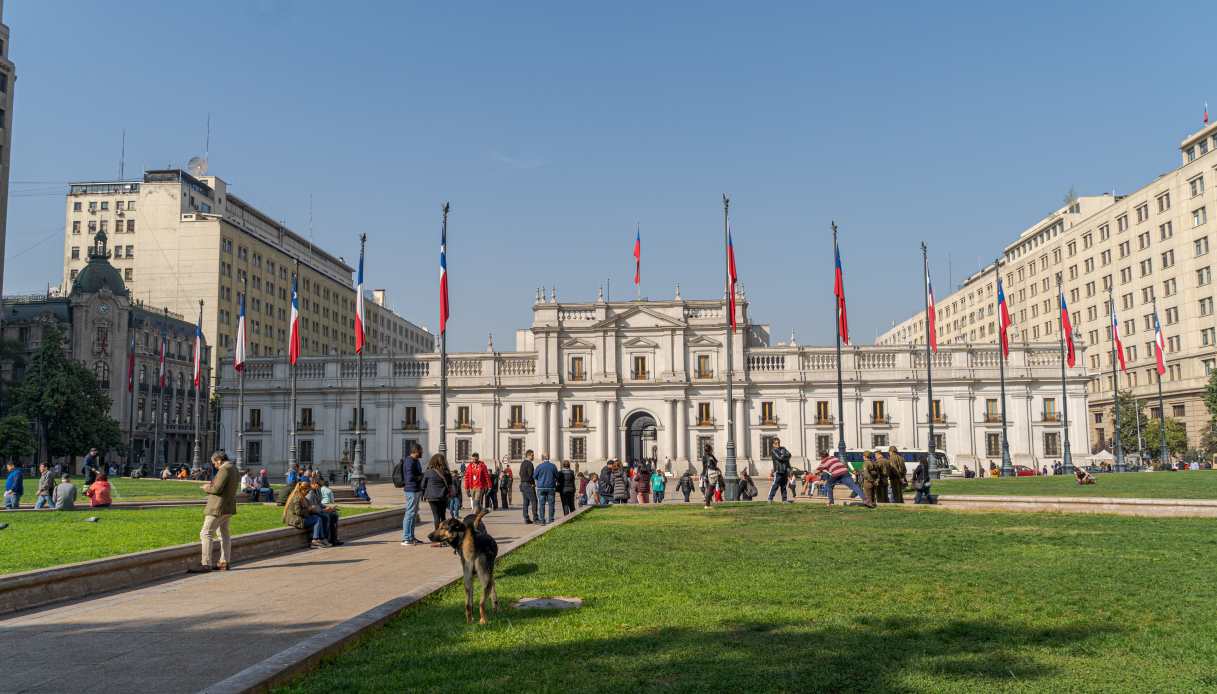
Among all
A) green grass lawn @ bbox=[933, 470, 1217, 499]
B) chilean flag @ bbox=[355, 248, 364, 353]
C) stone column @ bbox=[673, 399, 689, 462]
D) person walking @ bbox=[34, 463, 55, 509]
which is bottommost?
green grass lawn @ bbox=[933, 470, 1217, 499]

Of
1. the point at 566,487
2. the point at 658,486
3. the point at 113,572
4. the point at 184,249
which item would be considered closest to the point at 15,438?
the point at 184,249

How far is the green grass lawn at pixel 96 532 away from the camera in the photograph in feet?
43.4

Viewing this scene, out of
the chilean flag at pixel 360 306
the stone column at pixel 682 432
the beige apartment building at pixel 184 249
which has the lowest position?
the stone column at pixel 682 432

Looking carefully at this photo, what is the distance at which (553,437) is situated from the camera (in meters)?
69.4

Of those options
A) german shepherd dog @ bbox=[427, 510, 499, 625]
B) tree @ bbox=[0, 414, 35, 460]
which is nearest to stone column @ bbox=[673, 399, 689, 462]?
tree @ bbox=[0, 414, 35, 460]

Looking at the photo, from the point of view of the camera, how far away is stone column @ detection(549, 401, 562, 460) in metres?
69.4

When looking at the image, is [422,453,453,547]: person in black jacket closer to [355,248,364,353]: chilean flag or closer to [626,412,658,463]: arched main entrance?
[355,248,364,353]: chilean flag

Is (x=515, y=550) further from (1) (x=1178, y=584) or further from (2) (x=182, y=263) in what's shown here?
(2) (x=182, y=263)

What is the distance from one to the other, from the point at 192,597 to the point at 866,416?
61.3 metres

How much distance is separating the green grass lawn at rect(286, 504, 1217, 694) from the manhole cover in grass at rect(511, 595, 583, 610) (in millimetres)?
232

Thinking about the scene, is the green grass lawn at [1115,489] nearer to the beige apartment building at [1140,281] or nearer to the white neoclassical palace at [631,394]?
the white neoclassical palace at [631,394]

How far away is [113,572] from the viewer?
12.0m

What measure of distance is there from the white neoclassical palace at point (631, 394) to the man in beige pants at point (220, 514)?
54675mm

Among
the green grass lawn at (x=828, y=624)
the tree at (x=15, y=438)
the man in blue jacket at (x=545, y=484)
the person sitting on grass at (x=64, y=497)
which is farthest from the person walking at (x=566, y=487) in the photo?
the tree at (x=15, y=438)
